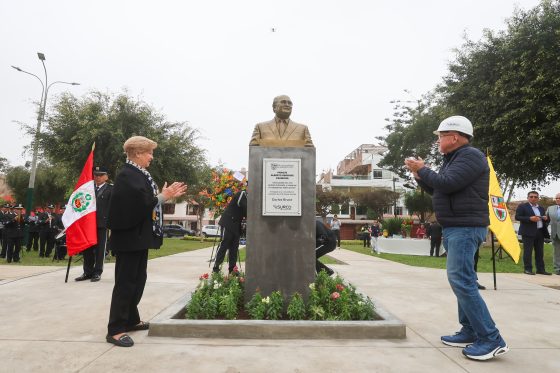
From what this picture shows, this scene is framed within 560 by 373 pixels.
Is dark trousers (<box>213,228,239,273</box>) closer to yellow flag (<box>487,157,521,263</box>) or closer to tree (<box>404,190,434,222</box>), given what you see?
yellow flag (<box>487,157,521,263</box>)

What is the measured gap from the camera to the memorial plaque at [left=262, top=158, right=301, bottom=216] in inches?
181

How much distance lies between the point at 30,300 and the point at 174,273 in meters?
3.49

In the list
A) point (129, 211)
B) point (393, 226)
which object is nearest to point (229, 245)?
point (129, 211)

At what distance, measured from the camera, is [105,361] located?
3.05 m

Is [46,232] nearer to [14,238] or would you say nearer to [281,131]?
[14,238]

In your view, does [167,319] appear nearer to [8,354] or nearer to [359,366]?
[8,354]

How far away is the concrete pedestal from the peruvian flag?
361cm

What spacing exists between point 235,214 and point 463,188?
16.5ft

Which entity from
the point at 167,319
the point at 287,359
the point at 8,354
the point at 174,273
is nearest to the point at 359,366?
the point at 287,359

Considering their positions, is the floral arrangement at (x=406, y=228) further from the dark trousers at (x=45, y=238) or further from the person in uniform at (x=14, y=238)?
the person in uniform at (x=14, y=238)

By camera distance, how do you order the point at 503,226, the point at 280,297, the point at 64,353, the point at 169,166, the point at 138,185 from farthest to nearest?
the point at 169,166 → the point at 503,226 → the point at 280,297 → the point at 138,185 → the point at 64,353

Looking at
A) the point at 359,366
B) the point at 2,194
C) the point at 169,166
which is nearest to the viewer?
the point at 359,366

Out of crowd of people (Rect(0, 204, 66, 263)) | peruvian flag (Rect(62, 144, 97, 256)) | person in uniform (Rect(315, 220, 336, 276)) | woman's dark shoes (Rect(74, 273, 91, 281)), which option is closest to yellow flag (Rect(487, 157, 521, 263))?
person in uniform (Rect(315, 220, 336, 276))

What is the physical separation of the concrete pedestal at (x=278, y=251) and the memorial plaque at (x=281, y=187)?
0.24ft
